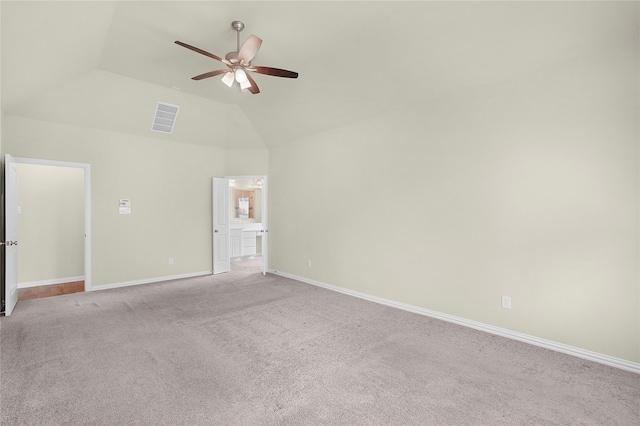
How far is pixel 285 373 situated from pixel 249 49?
2.99 meters

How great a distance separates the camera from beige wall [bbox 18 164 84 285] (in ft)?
17.6

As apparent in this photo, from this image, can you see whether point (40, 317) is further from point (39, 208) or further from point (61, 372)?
point (39, 208)

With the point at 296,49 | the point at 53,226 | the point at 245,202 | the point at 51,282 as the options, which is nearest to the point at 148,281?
the point at 51,282

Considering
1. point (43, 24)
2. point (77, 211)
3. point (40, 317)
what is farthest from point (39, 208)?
point (43, 24)

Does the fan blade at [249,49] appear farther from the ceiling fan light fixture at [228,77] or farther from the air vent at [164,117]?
the air vent at [164,117]

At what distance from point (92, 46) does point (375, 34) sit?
3198mm

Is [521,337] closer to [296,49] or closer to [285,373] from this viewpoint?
[285,373]

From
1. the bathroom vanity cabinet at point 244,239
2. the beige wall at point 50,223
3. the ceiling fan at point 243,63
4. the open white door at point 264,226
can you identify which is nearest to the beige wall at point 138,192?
the open white door at point 264,226

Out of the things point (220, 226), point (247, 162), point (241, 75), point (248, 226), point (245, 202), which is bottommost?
point (248, 226)

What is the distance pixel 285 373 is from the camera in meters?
2.50

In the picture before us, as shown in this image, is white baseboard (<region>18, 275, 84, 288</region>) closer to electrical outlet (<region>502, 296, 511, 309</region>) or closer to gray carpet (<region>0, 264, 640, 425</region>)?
gray carpet (<region>0, 264, 640, 425</region>)

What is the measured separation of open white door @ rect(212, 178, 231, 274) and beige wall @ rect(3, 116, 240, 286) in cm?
16

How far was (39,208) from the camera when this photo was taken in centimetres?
548

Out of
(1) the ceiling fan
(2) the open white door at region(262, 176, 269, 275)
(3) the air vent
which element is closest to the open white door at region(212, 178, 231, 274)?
(2) the open white door at region(262, 176, 269, 275)
